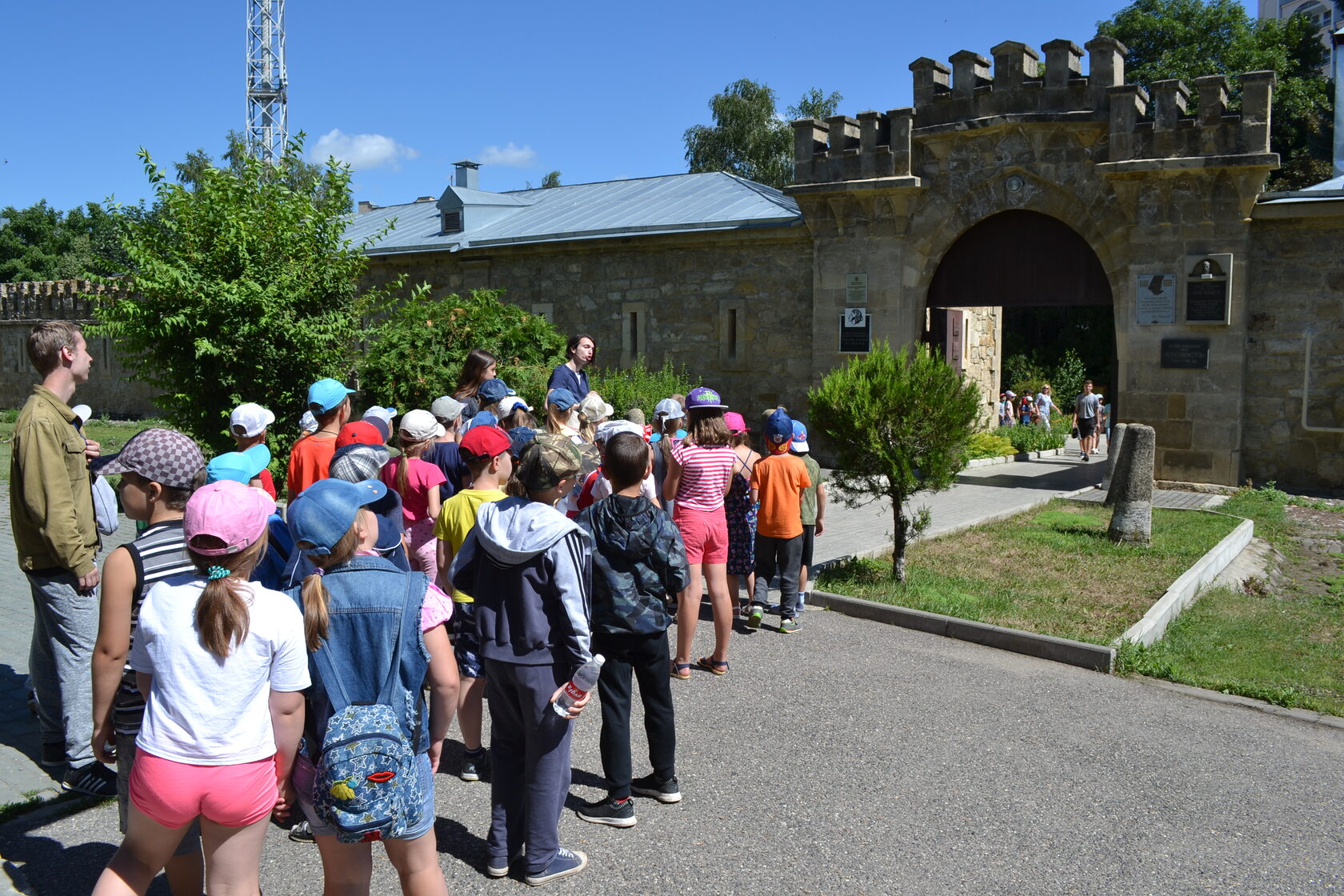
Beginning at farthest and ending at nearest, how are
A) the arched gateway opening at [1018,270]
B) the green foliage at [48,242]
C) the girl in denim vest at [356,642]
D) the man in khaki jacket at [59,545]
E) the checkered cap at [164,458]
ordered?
the green foliage at [48,242] → the arched gateway opening at [1018,270] → the man in khaki jacket at [59,545] → the checkered cap at [164,458] → the girl in denim vest at [356,642]

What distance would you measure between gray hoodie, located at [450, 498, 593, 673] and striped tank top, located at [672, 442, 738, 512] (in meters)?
2.40

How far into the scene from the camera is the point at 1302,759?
5406mm

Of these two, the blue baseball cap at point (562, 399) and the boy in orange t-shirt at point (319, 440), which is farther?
the blue baseball cap at point (562, 399)

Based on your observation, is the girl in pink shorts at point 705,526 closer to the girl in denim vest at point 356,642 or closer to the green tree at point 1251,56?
the girl in denim vest at point 356,642

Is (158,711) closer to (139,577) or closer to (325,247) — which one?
(139,577)

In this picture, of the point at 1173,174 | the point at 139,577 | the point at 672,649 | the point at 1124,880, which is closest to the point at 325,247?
the point at 672,649

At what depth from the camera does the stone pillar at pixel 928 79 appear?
50.1 ft

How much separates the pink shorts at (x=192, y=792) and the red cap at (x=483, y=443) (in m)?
2.24

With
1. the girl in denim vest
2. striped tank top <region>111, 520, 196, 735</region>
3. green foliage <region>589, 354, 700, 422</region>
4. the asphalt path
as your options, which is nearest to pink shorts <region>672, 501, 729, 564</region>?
the asphalt path

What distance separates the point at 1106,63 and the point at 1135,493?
6.73 metres

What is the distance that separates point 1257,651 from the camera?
739 centimetres

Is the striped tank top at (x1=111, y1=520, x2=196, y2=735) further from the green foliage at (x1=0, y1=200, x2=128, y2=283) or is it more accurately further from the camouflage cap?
the green foliage at (x1=0, y1=200, x2=128, y2=283)

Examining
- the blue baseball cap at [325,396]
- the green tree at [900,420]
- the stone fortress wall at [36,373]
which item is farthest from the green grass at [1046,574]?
the stone fortress wall at [36,373]

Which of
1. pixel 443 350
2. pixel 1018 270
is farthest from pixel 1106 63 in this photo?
pixel 443 350
